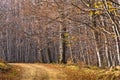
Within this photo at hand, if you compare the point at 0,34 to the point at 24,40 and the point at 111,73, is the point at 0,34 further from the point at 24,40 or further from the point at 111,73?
the point at 111,73

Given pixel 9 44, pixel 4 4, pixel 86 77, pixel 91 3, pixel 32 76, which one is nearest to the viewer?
pixel 91 3

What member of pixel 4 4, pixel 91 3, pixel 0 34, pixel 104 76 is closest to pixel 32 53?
pixel 0 34

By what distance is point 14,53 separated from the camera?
218 ft

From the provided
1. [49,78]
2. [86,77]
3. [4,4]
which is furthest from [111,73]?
[4,4]

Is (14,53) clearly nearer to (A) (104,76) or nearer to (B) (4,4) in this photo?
(B) (4,4)

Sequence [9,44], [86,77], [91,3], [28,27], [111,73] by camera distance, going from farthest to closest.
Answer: [9,44] → [28,27] → [86,77] → [111,73] → [91,3]

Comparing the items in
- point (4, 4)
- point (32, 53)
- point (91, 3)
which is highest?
point (4, 4)

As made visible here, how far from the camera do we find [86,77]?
1727 cm

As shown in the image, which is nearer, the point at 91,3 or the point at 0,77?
the point at 91,3

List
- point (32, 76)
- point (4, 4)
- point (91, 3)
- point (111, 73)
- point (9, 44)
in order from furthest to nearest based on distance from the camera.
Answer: point (4, 4) < point (9, 44) < point (32, 76) < point (111, 73) < point (91, 3)

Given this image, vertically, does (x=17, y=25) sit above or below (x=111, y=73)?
above

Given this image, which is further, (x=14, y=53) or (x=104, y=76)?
(x=14, y=53)

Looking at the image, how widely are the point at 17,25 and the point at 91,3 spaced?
57088mm

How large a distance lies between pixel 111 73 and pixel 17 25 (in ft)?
175
